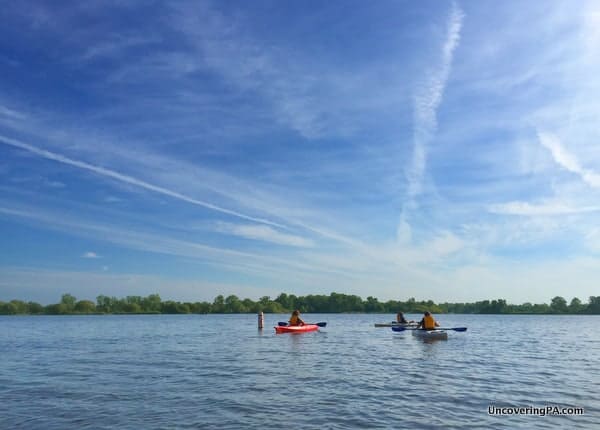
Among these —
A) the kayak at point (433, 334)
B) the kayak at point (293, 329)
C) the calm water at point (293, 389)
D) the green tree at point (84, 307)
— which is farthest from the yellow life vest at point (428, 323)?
the green tree at point (84, 307)

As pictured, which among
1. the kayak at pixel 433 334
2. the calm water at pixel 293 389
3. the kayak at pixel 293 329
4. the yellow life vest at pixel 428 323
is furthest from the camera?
the kayak at pixel 293 329

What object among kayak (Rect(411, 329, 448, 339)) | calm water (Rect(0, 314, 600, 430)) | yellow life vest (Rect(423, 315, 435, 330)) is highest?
yellow life vest (Rect(423, 315, 435, 330))

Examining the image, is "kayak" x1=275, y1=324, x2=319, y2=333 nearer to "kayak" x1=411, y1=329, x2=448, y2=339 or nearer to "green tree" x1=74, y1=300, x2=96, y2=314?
"kayak" x1=411, y1=329, x2=448, y2=339

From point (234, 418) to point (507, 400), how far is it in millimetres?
10418

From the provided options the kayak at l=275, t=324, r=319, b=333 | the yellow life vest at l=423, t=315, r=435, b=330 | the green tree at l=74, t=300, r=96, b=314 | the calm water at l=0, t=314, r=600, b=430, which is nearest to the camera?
the calm water at l=0, t=314, r=600, b=430

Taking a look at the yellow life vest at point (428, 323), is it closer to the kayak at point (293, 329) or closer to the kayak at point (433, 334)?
the kayak at point (433, 334)

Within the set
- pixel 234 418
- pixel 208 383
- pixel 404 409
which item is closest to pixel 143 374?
pixel 208 383

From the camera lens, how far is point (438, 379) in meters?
21.9

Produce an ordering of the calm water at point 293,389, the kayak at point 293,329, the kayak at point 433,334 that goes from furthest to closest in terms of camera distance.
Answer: the kayak at point 293,329 → the kayak at point 433,334 → the calm water at point 293,389

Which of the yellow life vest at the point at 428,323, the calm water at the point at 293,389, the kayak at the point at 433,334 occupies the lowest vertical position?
the calm water at the point at 293,389

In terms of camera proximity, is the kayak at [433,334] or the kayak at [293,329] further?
the kayak at [293,329]

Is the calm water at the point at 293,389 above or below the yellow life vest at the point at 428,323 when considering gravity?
below

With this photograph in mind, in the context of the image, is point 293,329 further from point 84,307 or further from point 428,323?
point 84,307

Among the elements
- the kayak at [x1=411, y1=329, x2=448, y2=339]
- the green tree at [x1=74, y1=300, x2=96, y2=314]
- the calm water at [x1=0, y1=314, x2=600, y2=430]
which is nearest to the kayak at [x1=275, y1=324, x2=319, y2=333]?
the kayak at [x1=411, y1=329, x2=448, y2=339]
